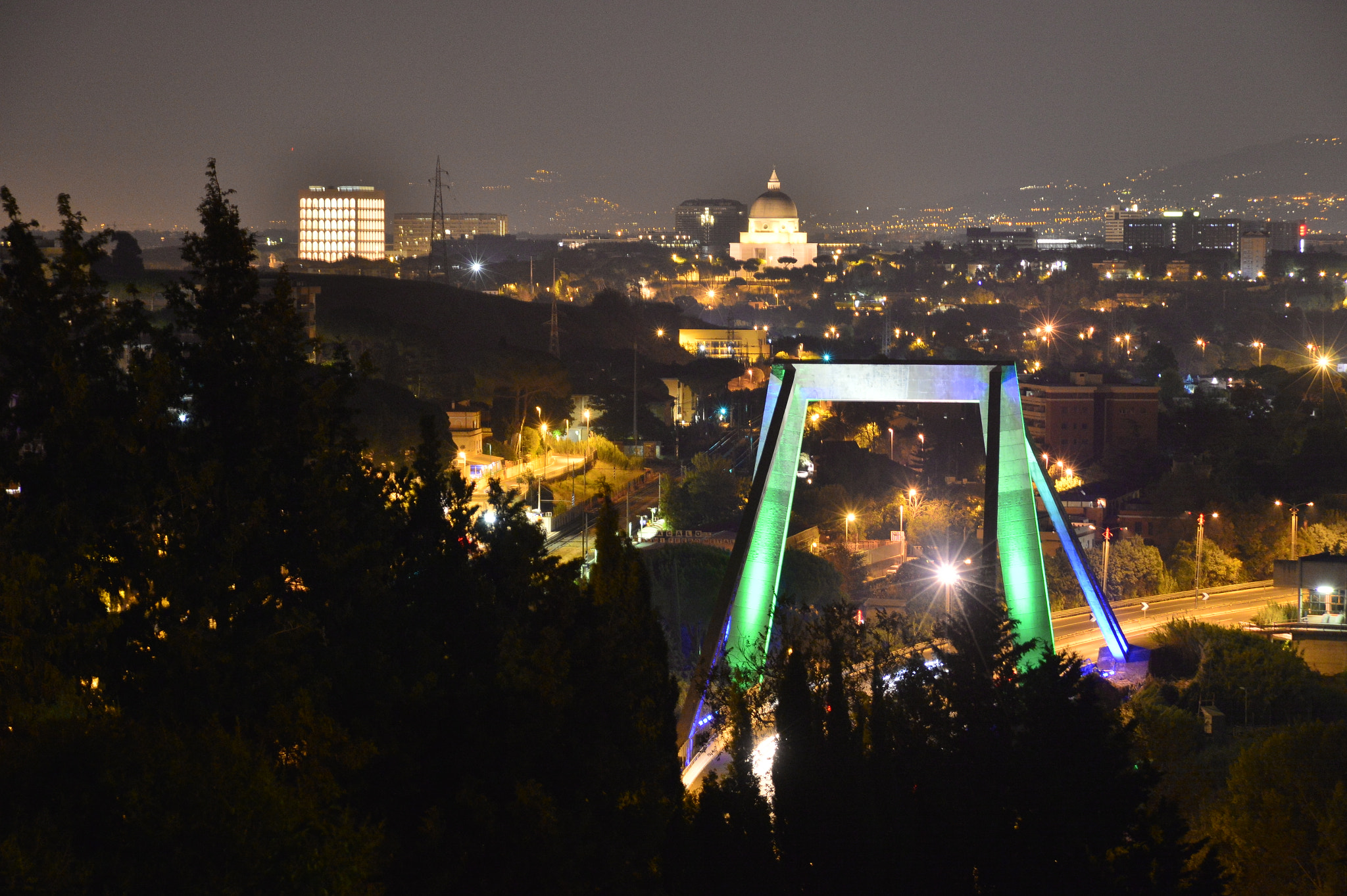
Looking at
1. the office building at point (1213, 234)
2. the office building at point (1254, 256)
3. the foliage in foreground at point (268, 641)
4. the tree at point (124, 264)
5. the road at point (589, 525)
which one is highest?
the office building at point (1213, 234)

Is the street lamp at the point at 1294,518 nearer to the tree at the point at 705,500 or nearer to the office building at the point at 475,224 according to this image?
the tree at the point at 705,500

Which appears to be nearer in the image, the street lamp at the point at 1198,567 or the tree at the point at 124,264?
the street lamp at the point at 1198,567

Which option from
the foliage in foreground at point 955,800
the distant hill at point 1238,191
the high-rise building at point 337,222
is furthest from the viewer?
the distant hill at point 1238,191

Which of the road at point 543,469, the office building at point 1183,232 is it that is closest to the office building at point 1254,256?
the office building at point 1183,232

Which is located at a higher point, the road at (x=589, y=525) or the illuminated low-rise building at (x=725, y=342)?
the illuminated low-rise building at (x=725, y=342)

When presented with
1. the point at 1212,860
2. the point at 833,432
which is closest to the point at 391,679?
the point at 1212,860

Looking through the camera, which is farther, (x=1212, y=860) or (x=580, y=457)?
(x=580, y=457)

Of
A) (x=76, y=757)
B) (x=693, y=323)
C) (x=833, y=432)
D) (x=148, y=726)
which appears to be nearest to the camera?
(x=76, y=757)

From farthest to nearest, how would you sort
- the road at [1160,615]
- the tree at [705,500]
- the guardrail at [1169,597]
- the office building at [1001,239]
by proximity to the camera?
the office building at [1001,239]
the tree at [705,500]
the guardrail at [1169,597]
the road at [1160,615]

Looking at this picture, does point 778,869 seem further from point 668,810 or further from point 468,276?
point 468,276
